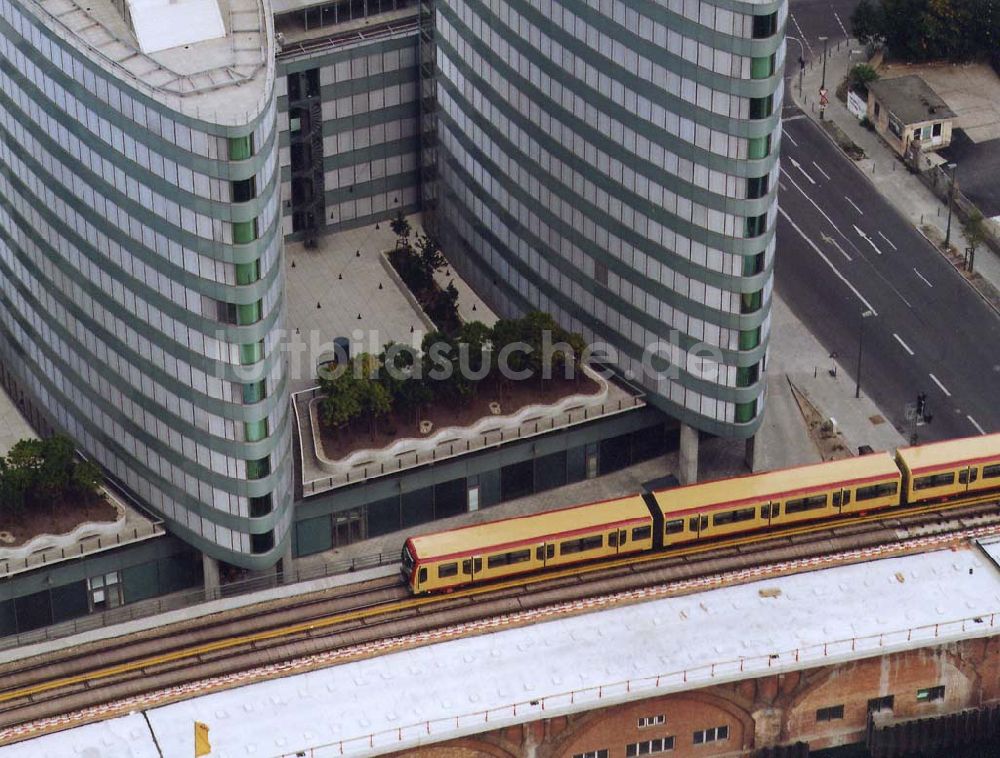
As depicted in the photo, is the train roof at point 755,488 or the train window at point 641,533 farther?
the train roof at point 755,488

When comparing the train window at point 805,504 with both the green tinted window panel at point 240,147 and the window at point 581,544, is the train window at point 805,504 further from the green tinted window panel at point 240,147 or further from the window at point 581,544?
the green tinted window panel at point 240,147

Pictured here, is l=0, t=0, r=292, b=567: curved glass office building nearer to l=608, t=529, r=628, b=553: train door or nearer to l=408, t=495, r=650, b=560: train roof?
l=408, t=495, r=650, b=560: train roof

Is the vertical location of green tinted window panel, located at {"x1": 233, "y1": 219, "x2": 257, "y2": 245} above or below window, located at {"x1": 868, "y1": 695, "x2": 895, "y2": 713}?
above

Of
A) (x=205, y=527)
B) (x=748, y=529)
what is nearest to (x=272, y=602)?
(x=205, y=527)

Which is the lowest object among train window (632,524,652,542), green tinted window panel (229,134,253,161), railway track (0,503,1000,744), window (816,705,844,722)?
window (816,705,844,722)

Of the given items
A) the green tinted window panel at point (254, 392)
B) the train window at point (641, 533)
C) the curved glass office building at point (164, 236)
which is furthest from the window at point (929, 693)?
the green tinted window panel at point (254, 392)

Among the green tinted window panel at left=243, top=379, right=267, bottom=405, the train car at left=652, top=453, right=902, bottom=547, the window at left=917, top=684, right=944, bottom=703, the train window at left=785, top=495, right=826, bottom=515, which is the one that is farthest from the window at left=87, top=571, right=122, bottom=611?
the window at left=917, top=684, right=944, bottom=703
